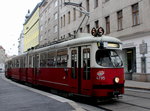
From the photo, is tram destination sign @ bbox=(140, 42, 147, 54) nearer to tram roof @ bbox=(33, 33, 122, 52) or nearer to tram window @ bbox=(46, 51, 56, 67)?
tram window @ bbox=(46, 51, 56, 67)

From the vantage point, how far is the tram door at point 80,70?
10.0 m

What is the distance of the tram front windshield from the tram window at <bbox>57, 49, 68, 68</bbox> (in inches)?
89.7

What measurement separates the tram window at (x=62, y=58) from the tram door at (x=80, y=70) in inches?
29.5

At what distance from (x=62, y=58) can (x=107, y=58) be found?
293cm

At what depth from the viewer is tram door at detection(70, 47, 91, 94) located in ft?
32.9

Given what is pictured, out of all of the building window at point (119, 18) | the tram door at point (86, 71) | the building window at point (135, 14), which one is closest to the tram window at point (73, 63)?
the tram door at point (86, 71)

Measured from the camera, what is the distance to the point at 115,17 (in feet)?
87.7

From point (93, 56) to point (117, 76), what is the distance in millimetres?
1299

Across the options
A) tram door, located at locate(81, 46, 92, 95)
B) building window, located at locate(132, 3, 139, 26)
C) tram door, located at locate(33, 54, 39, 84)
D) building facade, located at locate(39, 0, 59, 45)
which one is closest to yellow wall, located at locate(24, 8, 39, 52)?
building facade, located at locate(39, 0, 59, 45)

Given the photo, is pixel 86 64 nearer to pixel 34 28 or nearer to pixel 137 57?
pixel 137 57

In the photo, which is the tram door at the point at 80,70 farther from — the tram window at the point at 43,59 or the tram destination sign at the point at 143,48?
the tram destination sign at the point at 143,48

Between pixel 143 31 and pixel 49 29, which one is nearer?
pixel 143 31

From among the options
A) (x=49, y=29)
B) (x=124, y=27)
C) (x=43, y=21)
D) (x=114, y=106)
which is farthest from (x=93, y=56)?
(x=43, y=21)

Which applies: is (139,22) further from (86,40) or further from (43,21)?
(43,21)
